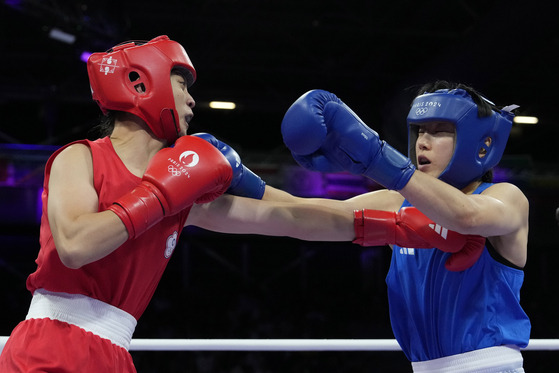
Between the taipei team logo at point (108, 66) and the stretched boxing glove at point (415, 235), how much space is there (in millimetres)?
885

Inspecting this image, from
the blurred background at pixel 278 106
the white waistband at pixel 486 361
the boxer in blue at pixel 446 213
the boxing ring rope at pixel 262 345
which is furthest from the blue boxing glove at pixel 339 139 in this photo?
→ the blurred background at pixel 278 106

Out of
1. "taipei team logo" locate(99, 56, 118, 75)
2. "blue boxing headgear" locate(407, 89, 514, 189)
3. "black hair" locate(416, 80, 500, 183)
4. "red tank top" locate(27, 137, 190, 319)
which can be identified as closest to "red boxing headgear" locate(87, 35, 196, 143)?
"taipei team logo" locate(99, 56, 118, 75)

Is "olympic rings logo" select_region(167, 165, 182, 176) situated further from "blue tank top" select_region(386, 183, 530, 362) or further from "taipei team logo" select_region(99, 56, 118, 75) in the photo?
"blue tank top" select_region(386, 183, 530, 362)

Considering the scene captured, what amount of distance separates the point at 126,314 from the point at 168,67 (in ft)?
2.23

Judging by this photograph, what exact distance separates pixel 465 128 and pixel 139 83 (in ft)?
3.31

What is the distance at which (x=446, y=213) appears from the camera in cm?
178

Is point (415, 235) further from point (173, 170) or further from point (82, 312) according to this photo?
point (82, 312)

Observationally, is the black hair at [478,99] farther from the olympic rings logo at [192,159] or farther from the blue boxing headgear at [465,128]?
A: the olympic rings logo at [192,159]

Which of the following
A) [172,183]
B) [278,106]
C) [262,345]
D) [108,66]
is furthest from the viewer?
[278,106]

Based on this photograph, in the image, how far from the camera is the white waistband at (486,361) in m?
1.85

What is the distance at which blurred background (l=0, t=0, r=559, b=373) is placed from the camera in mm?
6949

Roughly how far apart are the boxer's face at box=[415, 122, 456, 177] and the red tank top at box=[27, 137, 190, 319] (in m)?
0.88

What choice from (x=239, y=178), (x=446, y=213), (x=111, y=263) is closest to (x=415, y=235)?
(x=446, y=213)

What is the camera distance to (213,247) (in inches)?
434
